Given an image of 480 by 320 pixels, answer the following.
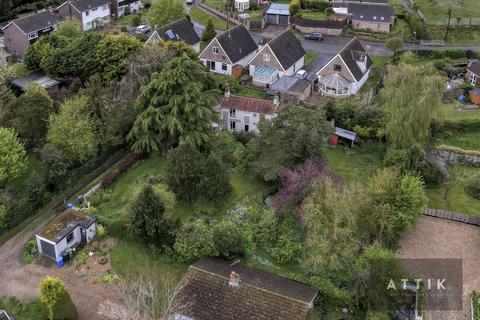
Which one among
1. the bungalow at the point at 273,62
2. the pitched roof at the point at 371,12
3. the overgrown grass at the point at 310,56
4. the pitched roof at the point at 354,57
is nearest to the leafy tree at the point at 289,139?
the pitched roof at the point at 354,57

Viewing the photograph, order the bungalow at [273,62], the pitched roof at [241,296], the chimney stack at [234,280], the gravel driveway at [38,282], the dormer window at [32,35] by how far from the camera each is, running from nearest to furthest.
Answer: the pitched roof at [241,296]
the chimney stack at [234,280]
the gravel driveway at [38,282]
the bungalow at [273,62]
the dormer window at [32,35]

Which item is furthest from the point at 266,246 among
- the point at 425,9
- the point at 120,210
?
the point at 425,9

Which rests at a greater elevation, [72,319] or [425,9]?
[425,9]

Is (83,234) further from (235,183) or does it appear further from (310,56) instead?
(310,56)

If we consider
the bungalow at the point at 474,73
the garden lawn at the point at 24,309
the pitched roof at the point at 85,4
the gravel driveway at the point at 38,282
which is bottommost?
the garden lawn at the point at 24,309

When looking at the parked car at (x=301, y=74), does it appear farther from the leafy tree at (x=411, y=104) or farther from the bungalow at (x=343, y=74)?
the leafy tree at (x=411, y=104)

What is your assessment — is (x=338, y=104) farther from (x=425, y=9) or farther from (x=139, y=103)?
→ (x=425, y=9)

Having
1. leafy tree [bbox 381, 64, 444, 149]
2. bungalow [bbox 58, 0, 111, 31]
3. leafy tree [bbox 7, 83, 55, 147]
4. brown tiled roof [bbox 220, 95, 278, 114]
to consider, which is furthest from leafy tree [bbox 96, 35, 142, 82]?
leafy tree [bbox 381, 64, 444, 149]
